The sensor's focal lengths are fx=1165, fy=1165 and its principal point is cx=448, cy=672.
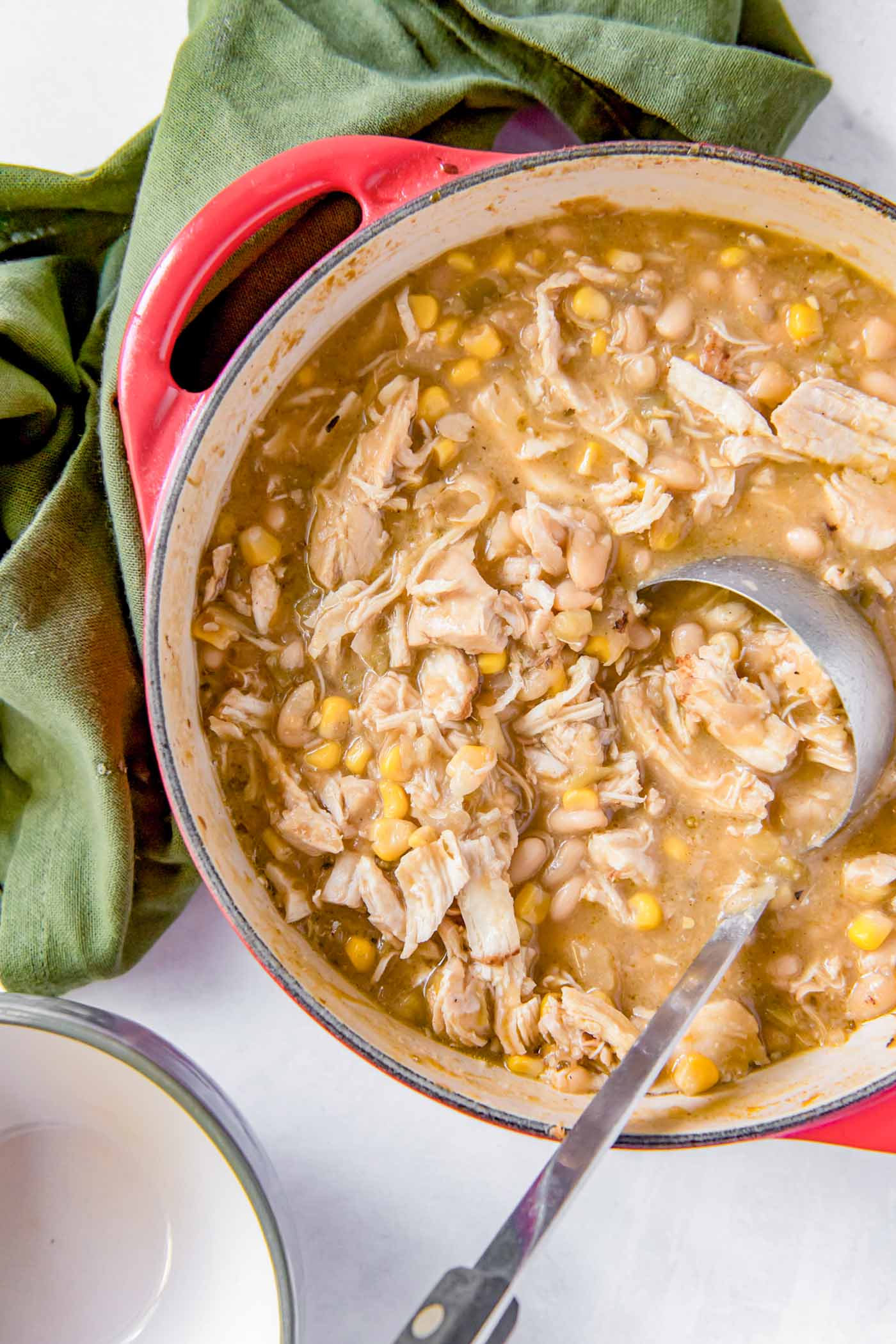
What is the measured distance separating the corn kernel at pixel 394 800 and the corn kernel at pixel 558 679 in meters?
0.40

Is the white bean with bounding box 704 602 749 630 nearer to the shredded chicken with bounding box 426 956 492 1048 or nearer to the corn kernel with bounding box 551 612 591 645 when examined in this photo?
the corn kernel with bounding box 551 612 591 645

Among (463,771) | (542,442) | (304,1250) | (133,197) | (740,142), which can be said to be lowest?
(304,1250)

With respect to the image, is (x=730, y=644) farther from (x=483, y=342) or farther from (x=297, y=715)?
(x=297, y=715)

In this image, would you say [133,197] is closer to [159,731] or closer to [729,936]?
[159,731]

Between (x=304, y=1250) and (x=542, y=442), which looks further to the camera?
(x=304, y=1250)

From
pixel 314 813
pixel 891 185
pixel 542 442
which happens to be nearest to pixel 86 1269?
pixel 314 813

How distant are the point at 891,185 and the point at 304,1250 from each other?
2985 millimetres

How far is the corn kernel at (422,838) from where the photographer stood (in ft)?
8.25

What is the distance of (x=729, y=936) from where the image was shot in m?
2.47

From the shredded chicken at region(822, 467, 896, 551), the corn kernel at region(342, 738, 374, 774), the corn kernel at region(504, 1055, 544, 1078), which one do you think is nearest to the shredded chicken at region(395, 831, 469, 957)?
the corn kernel at region(342, 738, 374, 774)

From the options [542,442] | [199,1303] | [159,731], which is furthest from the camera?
[199,1303]

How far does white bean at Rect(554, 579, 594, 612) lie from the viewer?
250 cm

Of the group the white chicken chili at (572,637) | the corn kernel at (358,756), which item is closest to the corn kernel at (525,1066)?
the white chicken chili at (572,637)

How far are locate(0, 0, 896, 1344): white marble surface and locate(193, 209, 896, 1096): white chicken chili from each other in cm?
42
